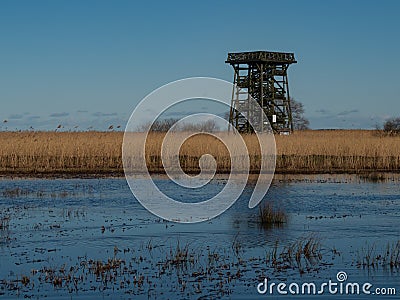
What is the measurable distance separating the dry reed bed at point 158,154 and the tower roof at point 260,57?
16434 mm

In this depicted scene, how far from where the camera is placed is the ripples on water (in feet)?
27.7

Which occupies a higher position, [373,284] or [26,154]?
[26,154]

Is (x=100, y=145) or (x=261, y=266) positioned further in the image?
(x=100, y=145)

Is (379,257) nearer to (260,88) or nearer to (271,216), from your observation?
(271,216)

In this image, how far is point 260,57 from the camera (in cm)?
4494

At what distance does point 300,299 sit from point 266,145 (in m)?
22.1

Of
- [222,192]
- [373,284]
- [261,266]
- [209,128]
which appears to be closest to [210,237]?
[261,266]

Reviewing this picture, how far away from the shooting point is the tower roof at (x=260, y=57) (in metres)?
45.2

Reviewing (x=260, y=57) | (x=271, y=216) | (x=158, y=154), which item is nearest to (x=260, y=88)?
(x=260, y=57)

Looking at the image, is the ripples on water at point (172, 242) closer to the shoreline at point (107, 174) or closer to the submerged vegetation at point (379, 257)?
the submerged vegetation at point (379, 257)

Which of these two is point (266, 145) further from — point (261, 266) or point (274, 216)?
point (261, 266)

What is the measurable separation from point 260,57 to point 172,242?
1380 inches

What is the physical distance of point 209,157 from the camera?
27.8 meters

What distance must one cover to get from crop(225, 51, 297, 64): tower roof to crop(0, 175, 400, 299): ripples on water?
1095 inches
